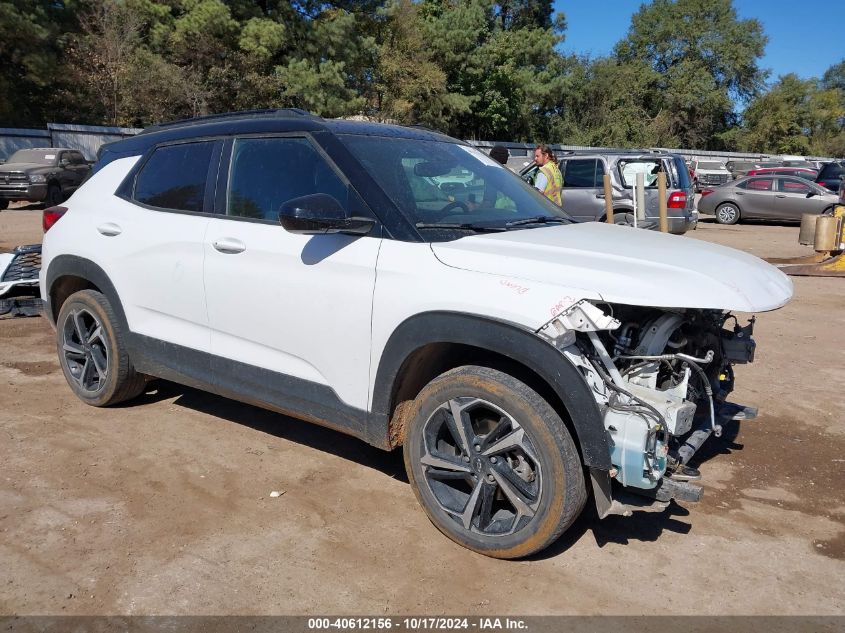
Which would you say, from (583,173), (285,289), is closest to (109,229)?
(285,289)

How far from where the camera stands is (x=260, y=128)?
13.1 ft

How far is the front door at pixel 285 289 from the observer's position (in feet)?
11.4

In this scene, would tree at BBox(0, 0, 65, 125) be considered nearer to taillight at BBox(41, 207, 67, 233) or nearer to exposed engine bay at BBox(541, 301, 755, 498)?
taillight at BBox(41, 207, 67, 233)

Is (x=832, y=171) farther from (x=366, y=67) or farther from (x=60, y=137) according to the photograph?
(x=60, y=137)

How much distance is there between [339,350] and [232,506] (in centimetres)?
100

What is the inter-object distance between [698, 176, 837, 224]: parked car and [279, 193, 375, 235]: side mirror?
20.3 metres

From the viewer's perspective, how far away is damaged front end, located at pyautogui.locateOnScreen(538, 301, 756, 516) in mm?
2807

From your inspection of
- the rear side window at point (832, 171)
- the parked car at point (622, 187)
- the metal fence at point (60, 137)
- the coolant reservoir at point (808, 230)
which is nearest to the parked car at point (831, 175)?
the rear side window at point (832, 171)

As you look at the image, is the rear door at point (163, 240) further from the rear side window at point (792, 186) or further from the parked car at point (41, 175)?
the rear side window at point (792, 186)

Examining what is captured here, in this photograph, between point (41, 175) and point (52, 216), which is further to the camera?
point (41, 175)

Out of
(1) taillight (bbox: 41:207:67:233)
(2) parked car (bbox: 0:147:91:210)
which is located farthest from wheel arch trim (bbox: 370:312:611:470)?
(2) parked car (bbox: 0:147:91:210)

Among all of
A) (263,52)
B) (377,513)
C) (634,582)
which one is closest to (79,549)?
(377,513)

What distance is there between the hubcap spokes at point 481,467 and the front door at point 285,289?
0.44 meters

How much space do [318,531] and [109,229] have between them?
2.42m
